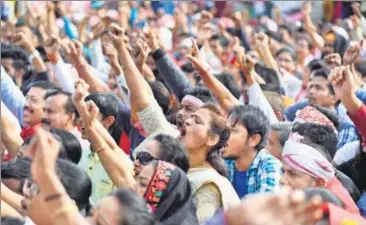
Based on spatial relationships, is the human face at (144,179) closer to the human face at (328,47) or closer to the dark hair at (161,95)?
the dark hair at (161,95)

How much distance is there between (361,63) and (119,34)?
7.27 feet

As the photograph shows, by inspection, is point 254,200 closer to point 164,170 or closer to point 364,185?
point 164,170

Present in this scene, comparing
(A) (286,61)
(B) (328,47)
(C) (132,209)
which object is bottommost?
(A) (286,61)

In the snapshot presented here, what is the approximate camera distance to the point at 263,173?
5.27 m

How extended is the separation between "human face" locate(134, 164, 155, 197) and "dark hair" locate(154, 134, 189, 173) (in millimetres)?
516

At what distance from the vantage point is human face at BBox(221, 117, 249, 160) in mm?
5391

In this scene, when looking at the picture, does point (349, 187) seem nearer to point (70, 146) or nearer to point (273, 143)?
point (273, 143)

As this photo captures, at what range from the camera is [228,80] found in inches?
297

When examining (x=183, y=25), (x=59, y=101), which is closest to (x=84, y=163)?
(x=59, y=101)

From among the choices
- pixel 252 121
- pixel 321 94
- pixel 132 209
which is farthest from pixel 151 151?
pixel 321 94

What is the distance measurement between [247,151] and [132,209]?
194cm

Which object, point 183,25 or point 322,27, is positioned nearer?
point 183,25

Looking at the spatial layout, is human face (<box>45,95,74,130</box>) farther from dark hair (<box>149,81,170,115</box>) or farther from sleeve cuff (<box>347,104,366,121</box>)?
sleeve cuff (<box>347,104,366,121</box>)

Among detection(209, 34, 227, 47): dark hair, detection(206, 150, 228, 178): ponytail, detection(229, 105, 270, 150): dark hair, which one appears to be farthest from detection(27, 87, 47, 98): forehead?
detection(209, 34, 227, 47): dark hair
